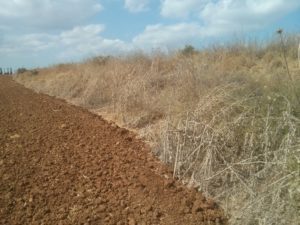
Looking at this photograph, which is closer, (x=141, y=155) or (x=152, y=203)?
(x=152, y=203)

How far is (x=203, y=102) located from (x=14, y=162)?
2.83 metres

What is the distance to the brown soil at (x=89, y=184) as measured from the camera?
4340 millimetres

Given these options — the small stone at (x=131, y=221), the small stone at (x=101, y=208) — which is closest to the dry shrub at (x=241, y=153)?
the small stone at (x=131, y=221)

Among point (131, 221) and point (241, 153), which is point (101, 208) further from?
point (241, 153)

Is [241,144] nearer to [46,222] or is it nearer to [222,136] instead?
[222,136]

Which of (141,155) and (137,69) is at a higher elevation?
(137,69)

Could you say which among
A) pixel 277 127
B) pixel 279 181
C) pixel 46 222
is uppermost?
pixel 277 127

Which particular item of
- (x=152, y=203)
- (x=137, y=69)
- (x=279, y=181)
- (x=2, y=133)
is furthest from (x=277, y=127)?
(x=137, y=69)

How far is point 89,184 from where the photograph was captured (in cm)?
514

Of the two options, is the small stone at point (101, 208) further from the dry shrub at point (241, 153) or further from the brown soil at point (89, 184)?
the dry shrub at point (241, 153)

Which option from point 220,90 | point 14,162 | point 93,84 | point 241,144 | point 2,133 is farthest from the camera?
point 93,84

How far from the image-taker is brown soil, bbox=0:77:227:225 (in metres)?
4.34

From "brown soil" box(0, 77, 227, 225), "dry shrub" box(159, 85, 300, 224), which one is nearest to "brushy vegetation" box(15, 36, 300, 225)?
"dry shrub" box(159, 85, 300, 224)

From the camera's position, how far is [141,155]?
20.6ft
